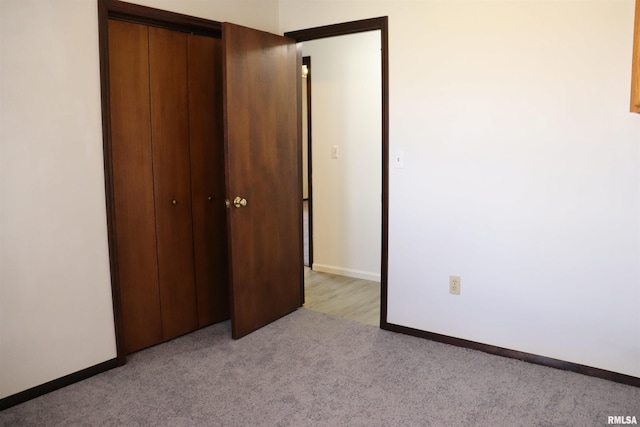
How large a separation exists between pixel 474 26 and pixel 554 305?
5.30ft

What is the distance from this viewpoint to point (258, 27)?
11.6ft

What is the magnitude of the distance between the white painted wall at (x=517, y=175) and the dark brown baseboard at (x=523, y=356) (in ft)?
0.11

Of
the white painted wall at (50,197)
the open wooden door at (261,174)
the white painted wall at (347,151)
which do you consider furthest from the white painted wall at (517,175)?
the white painted wall at (50,197)

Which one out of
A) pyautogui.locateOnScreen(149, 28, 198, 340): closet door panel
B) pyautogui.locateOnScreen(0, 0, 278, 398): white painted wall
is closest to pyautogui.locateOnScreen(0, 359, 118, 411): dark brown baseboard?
pyautogui.locateOnScreen(0, 0, 278, 398): white painted wall

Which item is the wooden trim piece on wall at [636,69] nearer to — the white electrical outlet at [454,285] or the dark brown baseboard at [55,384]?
the white electrical outlet at [454,285]

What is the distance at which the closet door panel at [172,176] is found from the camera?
2994 mm

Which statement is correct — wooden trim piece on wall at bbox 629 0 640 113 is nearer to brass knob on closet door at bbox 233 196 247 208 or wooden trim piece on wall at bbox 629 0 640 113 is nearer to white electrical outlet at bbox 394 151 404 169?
white electrical outlet at bbox 394 151 404 169

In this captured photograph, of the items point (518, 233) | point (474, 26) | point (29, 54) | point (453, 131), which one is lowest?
point (518, 233)

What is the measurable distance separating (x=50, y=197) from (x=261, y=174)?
1.28 m

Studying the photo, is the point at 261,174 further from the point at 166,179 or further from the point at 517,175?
the point at 517,175

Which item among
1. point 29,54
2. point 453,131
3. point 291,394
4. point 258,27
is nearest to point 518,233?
point 453,131

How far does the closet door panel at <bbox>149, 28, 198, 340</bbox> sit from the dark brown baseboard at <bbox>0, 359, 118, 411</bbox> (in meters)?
0.48

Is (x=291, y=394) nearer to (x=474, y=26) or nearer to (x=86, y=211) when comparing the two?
(x=86, y=211)

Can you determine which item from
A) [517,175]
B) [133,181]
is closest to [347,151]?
[517,175]
